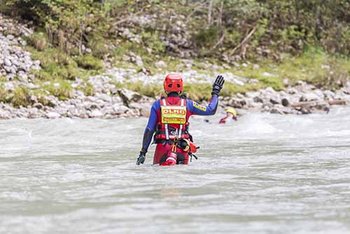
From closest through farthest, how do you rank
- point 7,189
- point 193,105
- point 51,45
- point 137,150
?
point 7,189
point 193,105
point 137,150
point 51,45

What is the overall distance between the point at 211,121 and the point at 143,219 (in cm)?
1050

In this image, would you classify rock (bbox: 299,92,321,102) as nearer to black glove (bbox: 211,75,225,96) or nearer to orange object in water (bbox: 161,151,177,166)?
black glove (bbox: 211,75,225,96)

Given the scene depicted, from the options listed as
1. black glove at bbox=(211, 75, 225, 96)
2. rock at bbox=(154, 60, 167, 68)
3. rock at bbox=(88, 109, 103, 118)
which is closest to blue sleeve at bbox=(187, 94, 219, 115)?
black glove at bbox=(211, 75, 225, 96)

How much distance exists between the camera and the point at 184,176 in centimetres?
725

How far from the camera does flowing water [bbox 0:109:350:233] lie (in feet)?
16.0

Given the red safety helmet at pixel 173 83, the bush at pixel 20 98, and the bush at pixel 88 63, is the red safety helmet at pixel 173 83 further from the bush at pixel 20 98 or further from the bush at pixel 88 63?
the bush at pixel 88 63

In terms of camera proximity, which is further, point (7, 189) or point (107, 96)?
point (107, 96)

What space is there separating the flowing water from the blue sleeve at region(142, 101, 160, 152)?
29 centimetres

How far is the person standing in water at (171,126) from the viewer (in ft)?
26.1

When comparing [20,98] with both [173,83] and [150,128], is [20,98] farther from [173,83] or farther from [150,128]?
[173,83]

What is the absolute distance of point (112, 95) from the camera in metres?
16.7

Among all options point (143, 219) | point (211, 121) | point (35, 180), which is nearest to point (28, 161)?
point (35, 180)

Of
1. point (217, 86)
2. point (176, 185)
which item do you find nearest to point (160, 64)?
point (217, 86)

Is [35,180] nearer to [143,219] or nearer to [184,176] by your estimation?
[184,176]
